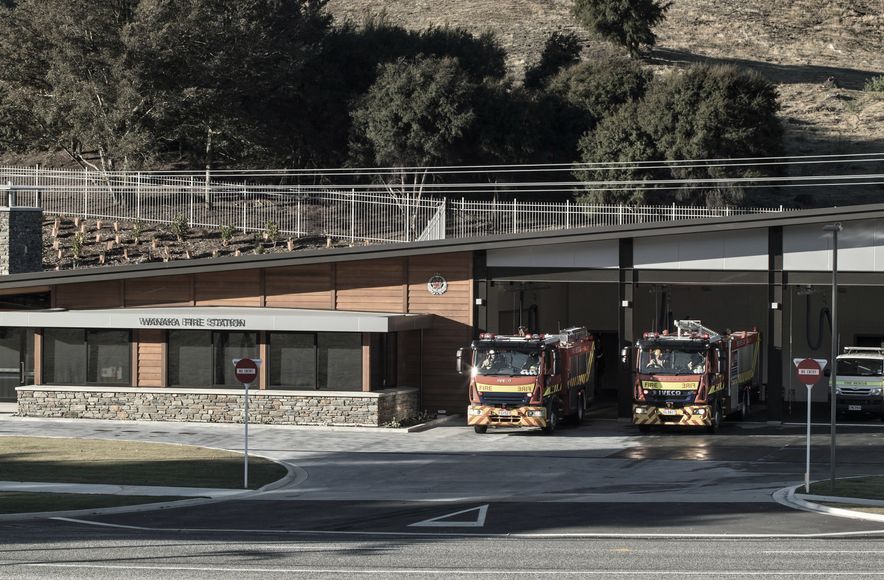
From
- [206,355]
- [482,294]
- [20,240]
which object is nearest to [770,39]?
[482,294]

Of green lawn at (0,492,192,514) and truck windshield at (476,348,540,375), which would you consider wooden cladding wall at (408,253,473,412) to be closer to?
truck windshield at (476,348,540,375)

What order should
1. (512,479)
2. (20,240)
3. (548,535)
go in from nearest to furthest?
1. (548,535)
2. (512,479)
3. (20,240)

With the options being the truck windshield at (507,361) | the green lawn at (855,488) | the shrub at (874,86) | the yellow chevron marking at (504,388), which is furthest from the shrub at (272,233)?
the shrub at (874,86)

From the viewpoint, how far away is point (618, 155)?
3169 inches

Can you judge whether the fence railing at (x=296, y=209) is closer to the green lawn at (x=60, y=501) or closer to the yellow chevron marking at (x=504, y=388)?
the yellow chevron marking at (x=504, y=388)

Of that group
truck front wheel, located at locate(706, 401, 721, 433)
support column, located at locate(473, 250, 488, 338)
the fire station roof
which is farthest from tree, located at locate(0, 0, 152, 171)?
truck front wheel, located at locate(706, 401, 721, 433)

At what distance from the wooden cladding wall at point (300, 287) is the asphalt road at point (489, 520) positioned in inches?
267

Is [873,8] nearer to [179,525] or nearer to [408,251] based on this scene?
[408,251]

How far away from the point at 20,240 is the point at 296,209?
18.1 metres

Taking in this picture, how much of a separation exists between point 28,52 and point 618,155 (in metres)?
35.8

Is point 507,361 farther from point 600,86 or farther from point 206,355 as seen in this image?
point 600,86

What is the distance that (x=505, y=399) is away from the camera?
128 feet

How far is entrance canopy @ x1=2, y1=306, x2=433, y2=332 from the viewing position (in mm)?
40781

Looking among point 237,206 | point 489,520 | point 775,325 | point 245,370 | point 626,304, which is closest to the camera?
point 489,520
